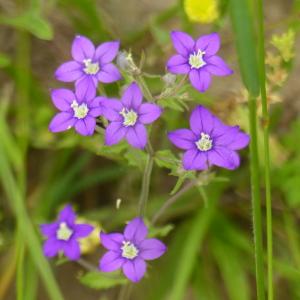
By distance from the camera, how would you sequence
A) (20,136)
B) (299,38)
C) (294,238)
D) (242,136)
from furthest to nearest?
1. (299,38)
2. (20,136)
3. (294,238)
4. (242,136)

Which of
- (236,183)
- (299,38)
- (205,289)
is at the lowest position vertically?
(205,289)

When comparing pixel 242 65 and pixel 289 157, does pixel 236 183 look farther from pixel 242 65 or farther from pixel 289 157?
pixel 242 65

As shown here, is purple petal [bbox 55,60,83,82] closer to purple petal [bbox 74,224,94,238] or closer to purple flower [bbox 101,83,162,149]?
purple flower [bbox 101,83,162,149]

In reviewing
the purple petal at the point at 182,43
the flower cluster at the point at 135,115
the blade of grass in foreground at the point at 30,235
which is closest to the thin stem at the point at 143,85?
the flower cluster at the point at 135,115

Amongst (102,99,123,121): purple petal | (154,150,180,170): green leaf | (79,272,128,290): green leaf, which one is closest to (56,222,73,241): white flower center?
(79,272,128,290): green leaf

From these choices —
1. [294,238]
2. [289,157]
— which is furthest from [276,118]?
[294,238]

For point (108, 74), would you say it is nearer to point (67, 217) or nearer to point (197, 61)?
point (197, 61)
